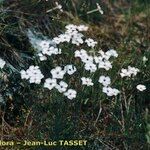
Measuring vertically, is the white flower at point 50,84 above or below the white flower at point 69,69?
below

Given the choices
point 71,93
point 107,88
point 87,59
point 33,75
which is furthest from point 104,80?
A: point 33,75

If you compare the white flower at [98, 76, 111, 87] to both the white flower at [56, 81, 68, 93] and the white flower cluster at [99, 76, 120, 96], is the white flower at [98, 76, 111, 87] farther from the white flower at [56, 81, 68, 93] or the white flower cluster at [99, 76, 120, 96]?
the white flower at [56, 81, 68, 93]

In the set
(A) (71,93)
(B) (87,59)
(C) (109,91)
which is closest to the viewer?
(A) (71,93)

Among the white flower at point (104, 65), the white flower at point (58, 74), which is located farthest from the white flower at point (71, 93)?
the white flower at point (104, 65)

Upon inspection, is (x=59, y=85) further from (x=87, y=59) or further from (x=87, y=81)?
(x=87, y=59)

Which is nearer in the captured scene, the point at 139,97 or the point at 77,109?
the point at 77,109

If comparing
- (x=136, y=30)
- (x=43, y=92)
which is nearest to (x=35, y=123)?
(x=43, y=92)

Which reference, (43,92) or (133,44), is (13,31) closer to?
(43,92)

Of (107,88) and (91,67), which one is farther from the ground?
(91,67)

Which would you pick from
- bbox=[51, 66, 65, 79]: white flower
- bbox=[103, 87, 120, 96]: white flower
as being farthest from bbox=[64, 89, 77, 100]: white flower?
bbox=[103, 87, 120, 96]: white flower

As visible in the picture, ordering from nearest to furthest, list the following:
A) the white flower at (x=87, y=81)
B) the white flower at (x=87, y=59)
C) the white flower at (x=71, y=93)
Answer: the white flower at (x=71, y=93)
the white flower at (x=87, y=81)
the white flower at (x=87, y=59)

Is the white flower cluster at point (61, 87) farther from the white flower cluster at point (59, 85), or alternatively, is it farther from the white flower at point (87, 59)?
the white flower at point (87, 59)
